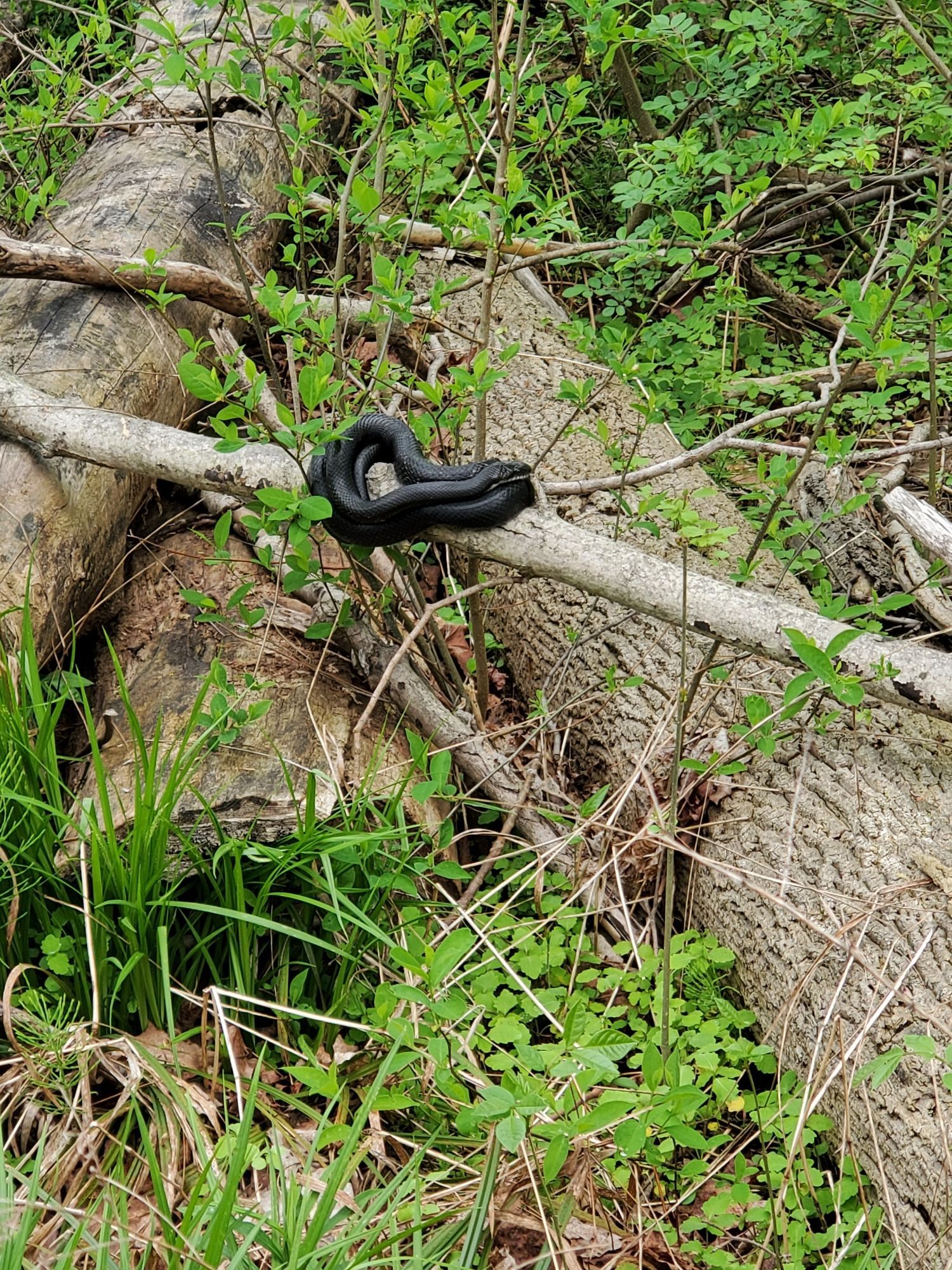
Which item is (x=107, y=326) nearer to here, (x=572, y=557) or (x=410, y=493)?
(x=410, y=493)

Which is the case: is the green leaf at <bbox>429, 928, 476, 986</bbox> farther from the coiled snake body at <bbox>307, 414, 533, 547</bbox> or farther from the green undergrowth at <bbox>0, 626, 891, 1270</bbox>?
the coiled snake body at <bbox>307, 414, 533, 547</bbox>

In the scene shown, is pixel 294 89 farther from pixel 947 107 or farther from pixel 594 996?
pixel 594 996

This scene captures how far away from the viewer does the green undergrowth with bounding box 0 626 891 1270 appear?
178 centimetres

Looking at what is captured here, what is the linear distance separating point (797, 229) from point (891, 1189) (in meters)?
4.56

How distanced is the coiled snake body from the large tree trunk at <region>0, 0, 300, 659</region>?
2.15 feet

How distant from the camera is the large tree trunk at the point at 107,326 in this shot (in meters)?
2.99

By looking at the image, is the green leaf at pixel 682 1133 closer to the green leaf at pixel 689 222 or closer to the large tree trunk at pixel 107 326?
the large tree trunk at pixel 107 326

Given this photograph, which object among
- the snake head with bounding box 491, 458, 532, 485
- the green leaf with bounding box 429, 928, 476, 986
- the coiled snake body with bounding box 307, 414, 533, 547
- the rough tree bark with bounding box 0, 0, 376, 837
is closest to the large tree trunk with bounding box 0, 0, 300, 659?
the rough tree bark with bounding box 0, 0, 376, 837

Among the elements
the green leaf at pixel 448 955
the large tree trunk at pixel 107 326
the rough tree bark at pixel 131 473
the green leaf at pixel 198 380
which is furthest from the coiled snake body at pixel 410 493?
the green leaf at pixel 448 955

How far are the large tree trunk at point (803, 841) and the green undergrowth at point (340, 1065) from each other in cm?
12

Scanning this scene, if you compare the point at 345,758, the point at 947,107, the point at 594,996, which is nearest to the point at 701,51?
the point at 947,107

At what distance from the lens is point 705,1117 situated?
2324 millimetres

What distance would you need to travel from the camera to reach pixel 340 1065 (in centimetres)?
228

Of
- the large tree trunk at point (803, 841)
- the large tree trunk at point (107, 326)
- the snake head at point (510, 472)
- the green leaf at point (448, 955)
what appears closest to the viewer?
the green leaf at point (448, 955)
